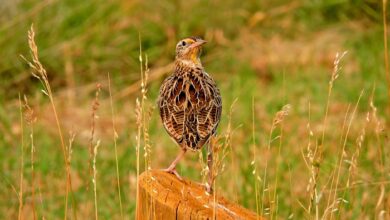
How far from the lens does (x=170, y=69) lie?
995cm

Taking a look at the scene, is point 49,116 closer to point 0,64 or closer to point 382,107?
point 0,64

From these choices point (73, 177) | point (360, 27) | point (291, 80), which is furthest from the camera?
point (360, 27)

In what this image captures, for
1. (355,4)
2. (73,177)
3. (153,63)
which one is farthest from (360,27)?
(73,177)

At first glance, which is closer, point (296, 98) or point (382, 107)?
point (382, 107)

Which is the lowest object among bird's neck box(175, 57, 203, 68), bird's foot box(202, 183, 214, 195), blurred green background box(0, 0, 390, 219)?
blurred green background box(0, 0, 390, 219)

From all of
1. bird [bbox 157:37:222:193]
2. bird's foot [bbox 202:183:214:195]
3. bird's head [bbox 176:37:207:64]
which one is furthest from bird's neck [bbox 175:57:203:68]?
bird's foot [bbox 202:183:214:195]

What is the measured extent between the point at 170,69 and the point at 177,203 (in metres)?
6.25

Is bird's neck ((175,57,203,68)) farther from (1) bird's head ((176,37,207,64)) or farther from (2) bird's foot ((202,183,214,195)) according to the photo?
(2) bird's foot ((202,183,214,195))

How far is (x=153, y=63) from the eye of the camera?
417 inches

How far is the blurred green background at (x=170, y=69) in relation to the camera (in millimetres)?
7855

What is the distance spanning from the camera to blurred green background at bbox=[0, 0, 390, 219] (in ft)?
25.8

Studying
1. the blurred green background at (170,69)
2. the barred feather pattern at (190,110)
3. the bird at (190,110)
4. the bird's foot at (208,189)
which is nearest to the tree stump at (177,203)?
the bird's foot at (208,189)

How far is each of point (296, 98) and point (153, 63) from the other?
5.05ft

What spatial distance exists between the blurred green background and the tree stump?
3.04 metres
